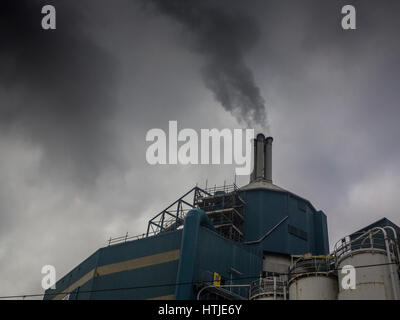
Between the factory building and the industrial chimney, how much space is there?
130 mm

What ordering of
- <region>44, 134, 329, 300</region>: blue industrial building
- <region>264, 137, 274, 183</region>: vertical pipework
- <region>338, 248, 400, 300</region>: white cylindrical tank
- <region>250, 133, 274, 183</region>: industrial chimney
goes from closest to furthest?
<region>338, 248, 400, 300</region>: white cylindrical tank, <region>44, 134, 329, 300</region>: blue industrial building, <region>250, 133, 274, 183</region>: industrial chimney, <region>264, 137, 274, 183</region>: vertical pipework

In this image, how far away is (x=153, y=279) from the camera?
36.9 metres

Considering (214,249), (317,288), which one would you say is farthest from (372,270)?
(214,249)

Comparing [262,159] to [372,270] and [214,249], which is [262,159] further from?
[372,270]

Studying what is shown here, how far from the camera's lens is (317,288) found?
25.9 meters

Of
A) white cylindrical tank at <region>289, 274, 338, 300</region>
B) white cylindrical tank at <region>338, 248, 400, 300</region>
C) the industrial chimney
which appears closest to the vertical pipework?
the industrial chimney

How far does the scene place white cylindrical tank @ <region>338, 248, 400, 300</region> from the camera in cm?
2283

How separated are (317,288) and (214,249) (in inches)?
524

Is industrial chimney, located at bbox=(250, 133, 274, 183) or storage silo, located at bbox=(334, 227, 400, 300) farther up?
industrial chimney, located at bbox=(250, 133, 274, 183)

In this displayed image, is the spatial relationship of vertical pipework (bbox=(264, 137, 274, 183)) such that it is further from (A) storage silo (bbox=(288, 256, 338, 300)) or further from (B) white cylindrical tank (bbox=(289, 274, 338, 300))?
(B) white cylindrical tank (bbox=(289, 274, 338, 300))

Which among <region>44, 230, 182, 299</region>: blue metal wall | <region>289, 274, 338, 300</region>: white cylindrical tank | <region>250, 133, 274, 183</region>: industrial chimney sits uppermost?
<region>250, 133, 274, 183</region>: industrial chimney

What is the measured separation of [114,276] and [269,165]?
2493 centimetres

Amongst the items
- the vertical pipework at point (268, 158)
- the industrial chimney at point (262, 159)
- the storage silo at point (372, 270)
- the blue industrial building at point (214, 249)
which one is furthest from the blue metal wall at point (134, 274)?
the vertical pipework at point (268, 158)
